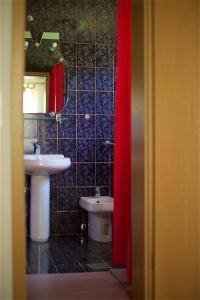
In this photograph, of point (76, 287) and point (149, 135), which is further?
point (76, 287)

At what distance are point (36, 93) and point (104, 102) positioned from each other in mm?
752

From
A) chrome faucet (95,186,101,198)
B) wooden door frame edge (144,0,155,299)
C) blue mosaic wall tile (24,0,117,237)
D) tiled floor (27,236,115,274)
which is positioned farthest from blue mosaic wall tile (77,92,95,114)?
wooden door frame edge (144,0,155,299)

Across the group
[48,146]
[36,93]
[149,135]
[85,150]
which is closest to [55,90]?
[36,93]

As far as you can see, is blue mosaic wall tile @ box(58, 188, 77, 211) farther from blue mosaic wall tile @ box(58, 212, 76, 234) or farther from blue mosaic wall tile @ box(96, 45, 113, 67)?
blue mosaic wall tile @ box(96, 45, 113, 67)

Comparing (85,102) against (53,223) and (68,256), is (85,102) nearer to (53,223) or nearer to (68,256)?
(53,223)

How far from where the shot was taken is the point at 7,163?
199 centimetres

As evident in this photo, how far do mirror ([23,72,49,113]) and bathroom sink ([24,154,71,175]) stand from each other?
1.91ft

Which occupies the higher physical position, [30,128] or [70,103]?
[70,103]

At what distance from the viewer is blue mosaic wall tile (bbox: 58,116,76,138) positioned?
183 inches

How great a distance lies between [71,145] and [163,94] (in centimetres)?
265

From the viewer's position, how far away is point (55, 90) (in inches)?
180

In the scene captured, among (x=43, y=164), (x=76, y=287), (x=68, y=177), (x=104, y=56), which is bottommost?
(x=76, y=287)

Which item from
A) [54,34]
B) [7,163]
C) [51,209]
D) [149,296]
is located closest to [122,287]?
[149,296]

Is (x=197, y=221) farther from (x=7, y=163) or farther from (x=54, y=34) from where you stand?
(x=54, y=34)
